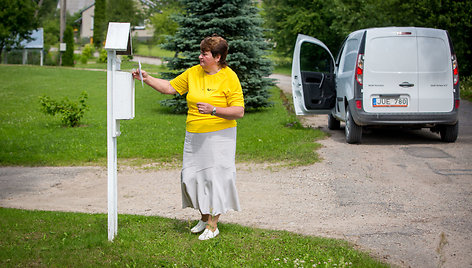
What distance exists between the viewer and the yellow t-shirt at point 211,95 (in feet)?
16.5

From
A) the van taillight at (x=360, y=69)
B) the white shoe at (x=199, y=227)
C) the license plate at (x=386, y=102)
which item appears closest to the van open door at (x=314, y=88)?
the van taillight at (x=360, y=69)

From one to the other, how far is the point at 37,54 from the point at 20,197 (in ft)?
165

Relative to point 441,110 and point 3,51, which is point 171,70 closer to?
point 441,110

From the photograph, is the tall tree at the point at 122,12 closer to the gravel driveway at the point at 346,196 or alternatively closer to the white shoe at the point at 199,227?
the gravel driveway at the point at 346,196

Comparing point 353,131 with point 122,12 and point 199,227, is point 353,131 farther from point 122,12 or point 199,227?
point 122,12

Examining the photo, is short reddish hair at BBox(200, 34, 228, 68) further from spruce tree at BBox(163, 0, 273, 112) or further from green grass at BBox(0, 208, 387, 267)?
spruce tree at BBox(163, 0, 273, 112)

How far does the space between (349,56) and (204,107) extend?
7734 millimetres

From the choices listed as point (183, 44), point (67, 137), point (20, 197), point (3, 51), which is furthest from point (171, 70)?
point (3, 51)

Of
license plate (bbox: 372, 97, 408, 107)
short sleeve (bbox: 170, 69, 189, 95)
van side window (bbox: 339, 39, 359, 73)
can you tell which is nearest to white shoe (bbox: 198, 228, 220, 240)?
short sleeve (bbox: 170, 69, 189, 95)

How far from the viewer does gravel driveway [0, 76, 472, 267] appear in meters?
5.46

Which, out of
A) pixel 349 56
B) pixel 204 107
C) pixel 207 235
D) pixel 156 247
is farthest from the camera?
pixel 349 56

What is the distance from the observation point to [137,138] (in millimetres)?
12602

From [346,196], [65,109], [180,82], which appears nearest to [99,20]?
[65,109]

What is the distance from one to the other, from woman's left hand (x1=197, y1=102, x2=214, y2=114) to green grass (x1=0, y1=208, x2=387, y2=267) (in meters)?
1.18
